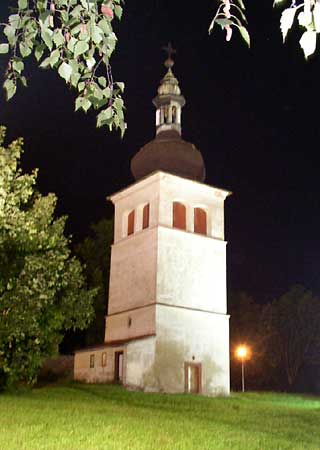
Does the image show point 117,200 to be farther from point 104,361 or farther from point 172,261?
point 104,361

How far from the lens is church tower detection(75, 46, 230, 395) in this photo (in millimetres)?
28250

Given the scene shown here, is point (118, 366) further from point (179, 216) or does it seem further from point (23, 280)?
point (23, 280)

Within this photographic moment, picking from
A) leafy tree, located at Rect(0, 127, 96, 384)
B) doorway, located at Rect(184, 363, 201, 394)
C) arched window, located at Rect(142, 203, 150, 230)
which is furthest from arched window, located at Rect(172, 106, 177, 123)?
leafy tree, located at Rect(0, 127, 96, 384)

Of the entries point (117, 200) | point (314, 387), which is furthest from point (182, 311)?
point (314, 387)

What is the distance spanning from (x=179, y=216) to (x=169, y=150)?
330 cm

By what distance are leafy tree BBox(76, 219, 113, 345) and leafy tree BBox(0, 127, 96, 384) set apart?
20279 mm

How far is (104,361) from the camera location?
30031mm

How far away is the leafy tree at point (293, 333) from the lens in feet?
159

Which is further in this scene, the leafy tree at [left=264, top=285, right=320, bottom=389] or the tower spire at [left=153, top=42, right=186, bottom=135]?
the leafy tree at [left=264, top=285, right=320, bottom=389]

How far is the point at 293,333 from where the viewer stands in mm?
49188

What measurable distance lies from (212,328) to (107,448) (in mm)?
18545

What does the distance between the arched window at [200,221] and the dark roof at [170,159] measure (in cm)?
163

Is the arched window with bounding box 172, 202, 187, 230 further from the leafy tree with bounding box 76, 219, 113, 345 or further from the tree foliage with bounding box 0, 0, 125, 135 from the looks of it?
the tree foliage with bounding box 0, 0, 125, 135

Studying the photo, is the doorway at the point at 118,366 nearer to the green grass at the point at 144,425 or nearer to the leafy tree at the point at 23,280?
the green grass at the point at 144,425
